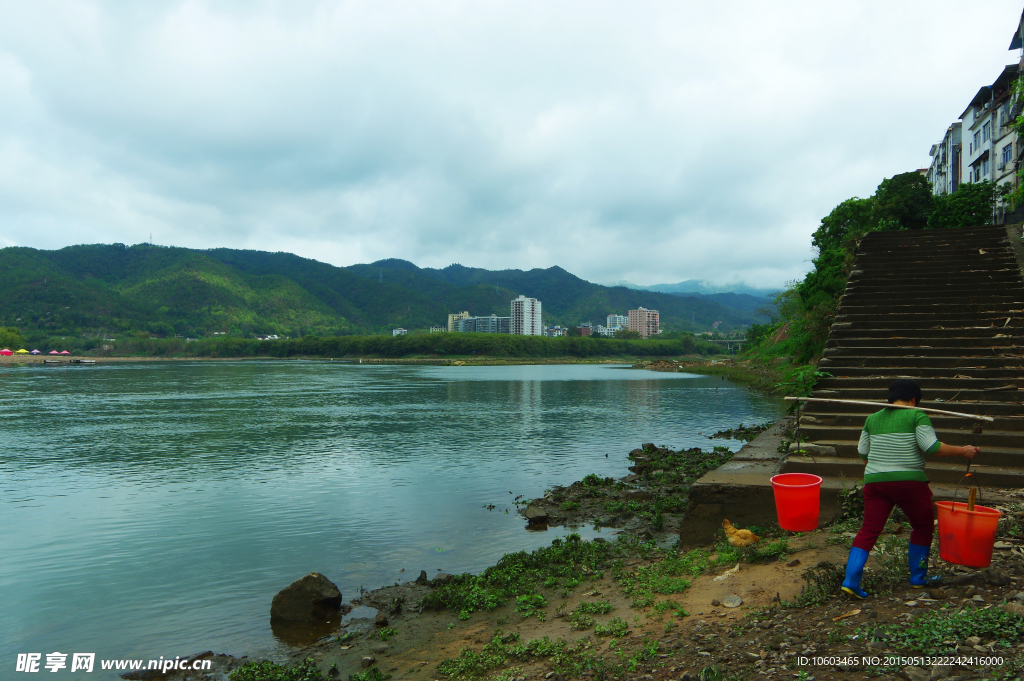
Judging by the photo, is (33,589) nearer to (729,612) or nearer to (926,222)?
(729,612)

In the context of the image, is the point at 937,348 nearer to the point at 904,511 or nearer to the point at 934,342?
the point at 934,342

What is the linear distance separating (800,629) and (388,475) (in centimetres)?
1338

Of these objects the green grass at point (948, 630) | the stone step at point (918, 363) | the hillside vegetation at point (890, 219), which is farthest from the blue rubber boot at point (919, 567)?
the hillside vegetation at point (890, 219)

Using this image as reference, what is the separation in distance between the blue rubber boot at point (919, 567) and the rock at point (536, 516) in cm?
731

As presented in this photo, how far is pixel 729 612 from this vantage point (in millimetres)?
5539

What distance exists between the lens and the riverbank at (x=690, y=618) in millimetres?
4172

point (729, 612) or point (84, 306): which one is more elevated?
point (84, 306)

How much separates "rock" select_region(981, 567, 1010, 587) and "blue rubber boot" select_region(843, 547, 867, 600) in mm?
900

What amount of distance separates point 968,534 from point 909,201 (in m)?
29.6

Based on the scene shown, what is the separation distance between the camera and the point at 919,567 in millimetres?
4988

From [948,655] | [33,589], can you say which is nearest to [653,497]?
[948,655]

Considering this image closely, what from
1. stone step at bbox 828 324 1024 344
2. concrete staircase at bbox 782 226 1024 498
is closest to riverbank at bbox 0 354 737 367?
concrete staircase at bbox 782 226 1024 498

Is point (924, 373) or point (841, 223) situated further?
point (841, 223)

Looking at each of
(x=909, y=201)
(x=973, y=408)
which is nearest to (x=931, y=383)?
(x=973, y=408)
